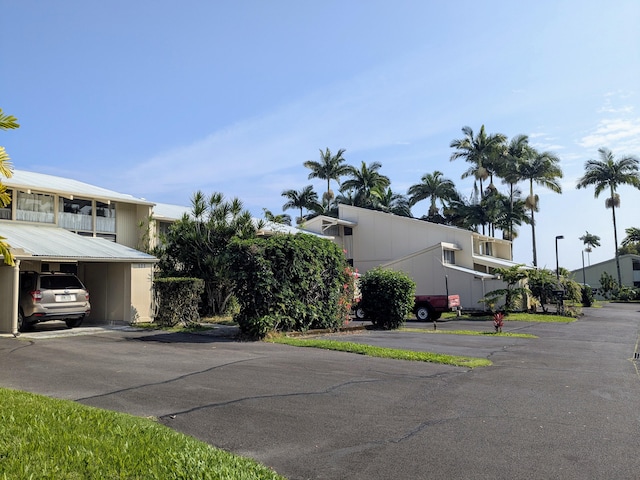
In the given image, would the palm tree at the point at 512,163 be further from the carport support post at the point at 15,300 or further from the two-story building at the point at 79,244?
the carport support post at the point at 15,300

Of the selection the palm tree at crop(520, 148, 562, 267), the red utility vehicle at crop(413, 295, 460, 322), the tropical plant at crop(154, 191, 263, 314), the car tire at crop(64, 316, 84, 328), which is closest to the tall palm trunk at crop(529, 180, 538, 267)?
the palm tree at crop(520, 148, 562, 267)

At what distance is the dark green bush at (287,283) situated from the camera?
584 inches

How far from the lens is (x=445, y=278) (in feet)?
107

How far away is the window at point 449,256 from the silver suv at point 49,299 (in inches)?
900

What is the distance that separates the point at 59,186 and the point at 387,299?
14.3 m

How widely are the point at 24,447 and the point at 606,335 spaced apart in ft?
66.8

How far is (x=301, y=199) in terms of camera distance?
54469mm

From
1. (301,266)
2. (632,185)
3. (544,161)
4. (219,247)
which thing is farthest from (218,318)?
(632,185)

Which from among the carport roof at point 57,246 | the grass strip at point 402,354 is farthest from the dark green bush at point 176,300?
the grass strip at point 402,354

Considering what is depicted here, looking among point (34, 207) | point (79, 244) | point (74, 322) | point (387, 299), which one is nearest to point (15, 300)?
point (74, 322)

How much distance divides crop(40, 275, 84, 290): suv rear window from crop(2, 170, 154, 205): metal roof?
204 inches

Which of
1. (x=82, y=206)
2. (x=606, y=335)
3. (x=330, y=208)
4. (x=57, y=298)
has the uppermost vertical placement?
(x=330, y=208)

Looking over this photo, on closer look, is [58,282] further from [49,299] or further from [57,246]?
[57,246]

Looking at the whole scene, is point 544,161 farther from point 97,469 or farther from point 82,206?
point 97,469
